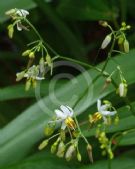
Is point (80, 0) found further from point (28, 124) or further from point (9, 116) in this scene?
point (28, 124)

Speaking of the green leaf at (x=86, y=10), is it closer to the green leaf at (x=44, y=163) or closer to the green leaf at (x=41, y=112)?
the green leaf at (x=41, y=112)

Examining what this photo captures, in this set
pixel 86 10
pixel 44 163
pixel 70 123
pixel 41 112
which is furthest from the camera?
pixel 86 10

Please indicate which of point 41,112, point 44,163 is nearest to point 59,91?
point 41,112

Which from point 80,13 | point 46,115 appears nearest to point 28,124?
point 46,115

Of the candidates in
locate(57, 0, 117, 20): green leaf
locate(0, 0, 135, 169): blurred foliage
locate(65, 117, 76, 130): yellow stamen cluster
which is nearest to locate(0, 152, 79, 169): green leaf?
locate(0, 0, 135, 169): blurred foliage

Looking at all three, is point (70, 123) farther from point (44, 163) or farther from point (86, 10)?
point (86, 10)

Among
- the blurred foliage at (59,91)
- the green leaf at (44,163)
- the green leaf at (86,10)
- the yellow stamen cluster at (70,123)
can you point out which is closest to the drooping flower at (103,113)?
the yellow stamen cluster at (70,123)
